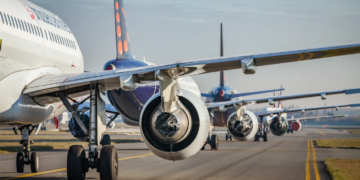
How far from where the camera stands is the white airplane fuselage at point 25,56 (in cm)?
1023

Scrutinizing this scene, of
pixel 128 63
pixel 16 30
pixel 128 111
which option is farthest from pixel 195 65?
pixel 128 111

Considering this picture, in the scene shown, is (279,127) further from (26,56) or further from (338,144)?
(26,56)

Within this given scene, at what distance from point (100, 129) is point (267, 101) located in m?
20.2

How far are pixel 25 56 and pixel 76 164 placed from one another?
2.74 meters

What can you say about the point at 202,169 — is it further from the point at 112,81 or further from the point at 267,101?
the point at 267,101

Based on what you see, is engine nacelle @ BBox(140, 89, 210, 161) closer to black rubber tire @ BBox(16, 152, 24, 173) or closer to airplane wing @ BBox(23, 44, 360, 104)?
airplane wing @ BBox(23, 44, 360, 104)

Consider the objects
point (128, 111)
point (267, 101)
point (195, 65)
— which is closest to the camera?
point (195, 65)

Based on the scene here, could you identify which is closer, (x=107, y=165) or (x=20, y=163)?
(x=107, y=165)

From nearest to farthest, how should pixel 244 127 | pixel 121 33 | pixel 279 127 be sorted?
pixel 121 33, pixel 244 127, pixel 279 127

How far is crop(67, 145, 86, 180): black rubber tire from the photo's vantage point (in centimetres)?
1051

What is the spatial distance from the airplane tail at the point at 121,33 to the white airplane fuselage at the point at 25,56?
19.8 ft

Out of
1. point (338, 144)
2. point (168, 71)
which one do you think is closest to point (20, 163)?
point (168, 71)

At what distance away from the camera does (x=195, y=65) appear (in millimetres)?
8734

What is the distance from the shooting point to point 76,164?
10578 millimetres
